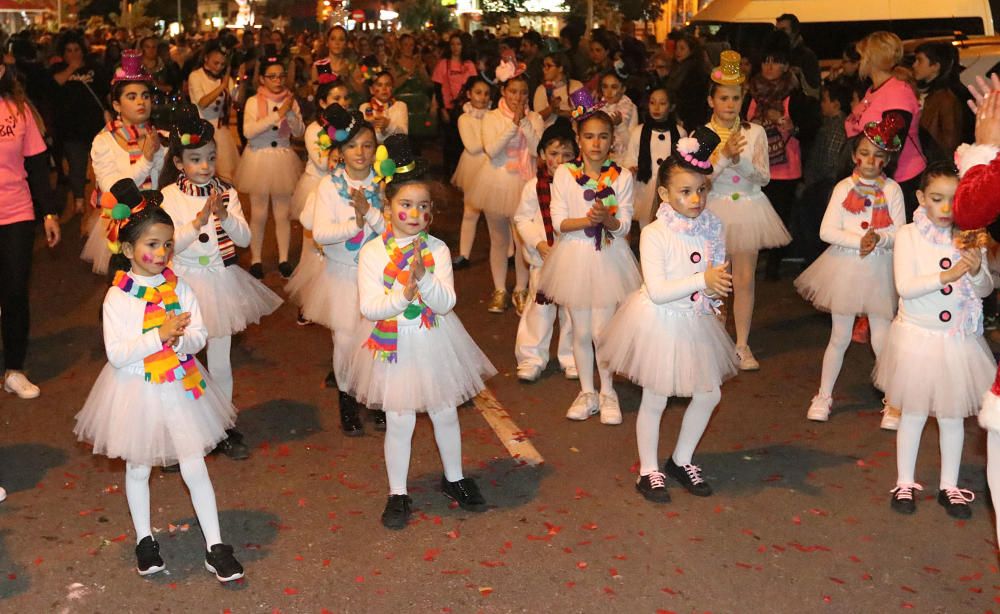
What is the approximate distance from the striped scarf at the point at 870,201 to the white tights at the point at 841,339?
62cm

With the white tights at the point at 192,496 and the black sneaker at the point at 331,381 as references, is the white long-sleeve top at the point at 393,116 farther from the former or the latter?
the white tights at the point at 192,496

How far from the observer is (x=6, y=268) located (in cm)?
851

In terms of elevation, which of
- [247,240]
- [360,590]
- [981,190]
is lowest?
[360,590]

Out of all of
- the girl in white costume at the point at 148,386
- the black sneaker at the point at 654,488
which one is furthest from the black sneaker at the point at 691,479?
the girl in white costume at the point at 148,386

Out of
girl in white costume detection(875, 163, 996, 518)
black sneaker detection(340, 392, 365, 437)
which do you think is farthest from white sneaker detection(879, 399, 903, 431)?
black sneaker detection(340, 392, 365, 437)

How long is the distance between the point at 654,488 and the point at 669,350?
0.80 metres

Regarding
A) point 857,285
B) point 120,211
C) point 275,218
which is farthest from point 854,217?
point 275,218

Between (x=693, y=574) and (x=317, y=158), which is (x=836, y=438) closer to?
(x=693, y=574)

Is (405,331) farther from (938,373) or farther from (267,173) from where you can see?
(267,173)

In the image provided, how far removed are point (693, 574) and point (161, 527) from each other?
9.08ft

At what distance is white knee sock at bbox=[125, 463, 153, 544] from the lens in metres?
5.84

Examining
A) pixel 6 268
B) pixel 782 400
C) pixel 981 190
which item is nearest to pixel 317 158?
pixel 6 268

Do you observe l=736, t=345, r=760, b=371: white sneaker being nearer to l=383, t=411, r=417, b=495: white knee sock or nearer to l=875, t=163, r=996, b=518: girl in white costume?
l=875, t=163, r=996, b=518: girl in white costume

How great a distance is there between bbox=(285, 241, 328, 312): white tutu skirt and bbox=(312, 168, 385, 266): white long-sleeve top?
0.38 m
